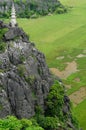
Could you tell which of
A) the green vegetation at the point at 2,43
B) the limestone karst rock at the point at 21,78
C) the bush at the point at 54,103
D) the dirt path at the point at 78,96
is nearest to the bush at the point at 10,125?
the limestone karst rock at the point at 21,78

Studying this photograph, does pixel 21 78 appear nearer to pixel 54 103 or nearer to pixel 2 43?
pixel 2 43

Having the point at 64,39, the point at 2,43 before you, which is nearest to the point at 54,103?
the point at 2,43

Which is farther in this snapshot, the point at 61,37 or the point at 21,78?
the point at 61,37

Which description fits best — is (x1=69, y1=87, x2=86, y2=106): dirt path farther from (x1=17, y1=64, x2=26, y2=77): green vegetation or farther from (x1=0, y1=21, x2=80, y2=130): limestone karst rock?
(x1=17, y1=64, x2=26, y2=77): green vegetation

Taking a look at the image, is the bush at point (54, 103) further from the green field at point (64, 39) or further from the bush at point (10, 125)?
the bush at point (10, 125)

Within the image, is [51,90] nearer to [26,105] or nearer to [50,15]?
[26,105]

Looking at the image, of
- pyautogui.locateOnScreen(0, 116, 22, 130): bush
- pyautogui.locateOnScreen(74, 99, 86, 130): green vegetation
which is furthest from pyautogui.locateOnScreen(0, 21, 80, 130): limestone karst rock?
pyautogui.locateOnScreen(0, 116, 22, 130): bush

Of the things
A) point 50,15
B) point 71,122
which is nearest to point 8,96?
point 71,122
